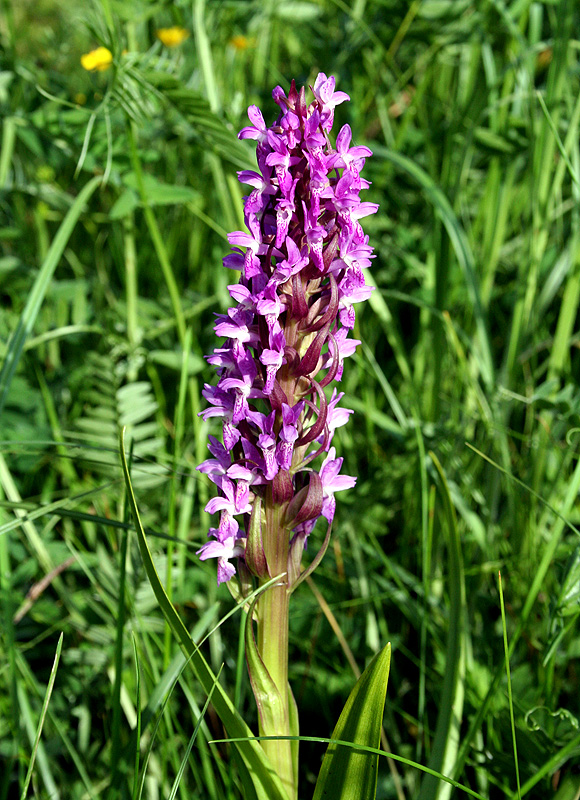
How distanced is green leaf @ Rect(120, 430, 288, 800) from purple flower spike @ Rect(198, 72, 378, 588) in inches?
5.6

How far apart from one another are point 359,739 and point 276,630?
225 mm

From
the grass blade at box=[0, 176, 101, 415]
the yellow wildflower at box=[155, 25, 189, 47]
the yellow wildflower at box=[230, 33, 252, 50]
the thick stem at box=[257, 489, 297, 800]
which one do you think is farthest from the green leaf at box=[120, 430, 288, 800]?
the yellow wildflower at box=[230, 33, 252, 50]

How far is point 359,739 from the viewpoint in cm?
111

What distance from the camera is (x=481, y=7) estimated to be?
2.68 m

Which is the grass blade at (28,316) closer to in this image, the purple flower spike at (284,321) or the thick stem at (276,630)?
the purple flower spike at (284,321)

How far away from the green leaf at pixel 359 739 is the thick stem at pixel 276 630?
3.9 inches

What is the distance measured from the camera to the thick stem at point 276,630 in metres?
1.20

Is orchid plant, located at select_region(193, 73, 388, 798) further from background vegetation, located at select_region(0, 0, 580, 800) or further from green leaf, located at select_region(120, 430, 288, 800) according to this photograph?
background vegetation, located at select_region(0, 0, 580, 800)

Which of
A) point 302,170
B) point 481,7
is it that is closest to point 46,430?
point 302,170

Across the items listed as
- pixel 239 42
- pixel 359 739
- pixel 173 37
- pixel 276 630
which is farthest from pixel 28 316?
pixel 239 42

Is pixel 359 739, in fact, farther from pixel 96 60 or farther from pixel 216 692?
pixel 96 60

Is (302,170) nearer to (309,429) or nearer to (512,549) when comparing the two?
(309,429)

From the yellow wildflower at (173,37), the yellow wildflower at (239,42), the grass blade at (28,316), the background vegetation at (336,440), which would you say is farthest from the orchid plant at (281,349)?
the yellow wildflower at (239,42)

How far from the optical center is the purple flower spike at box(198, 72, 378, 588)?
113 centimetres
